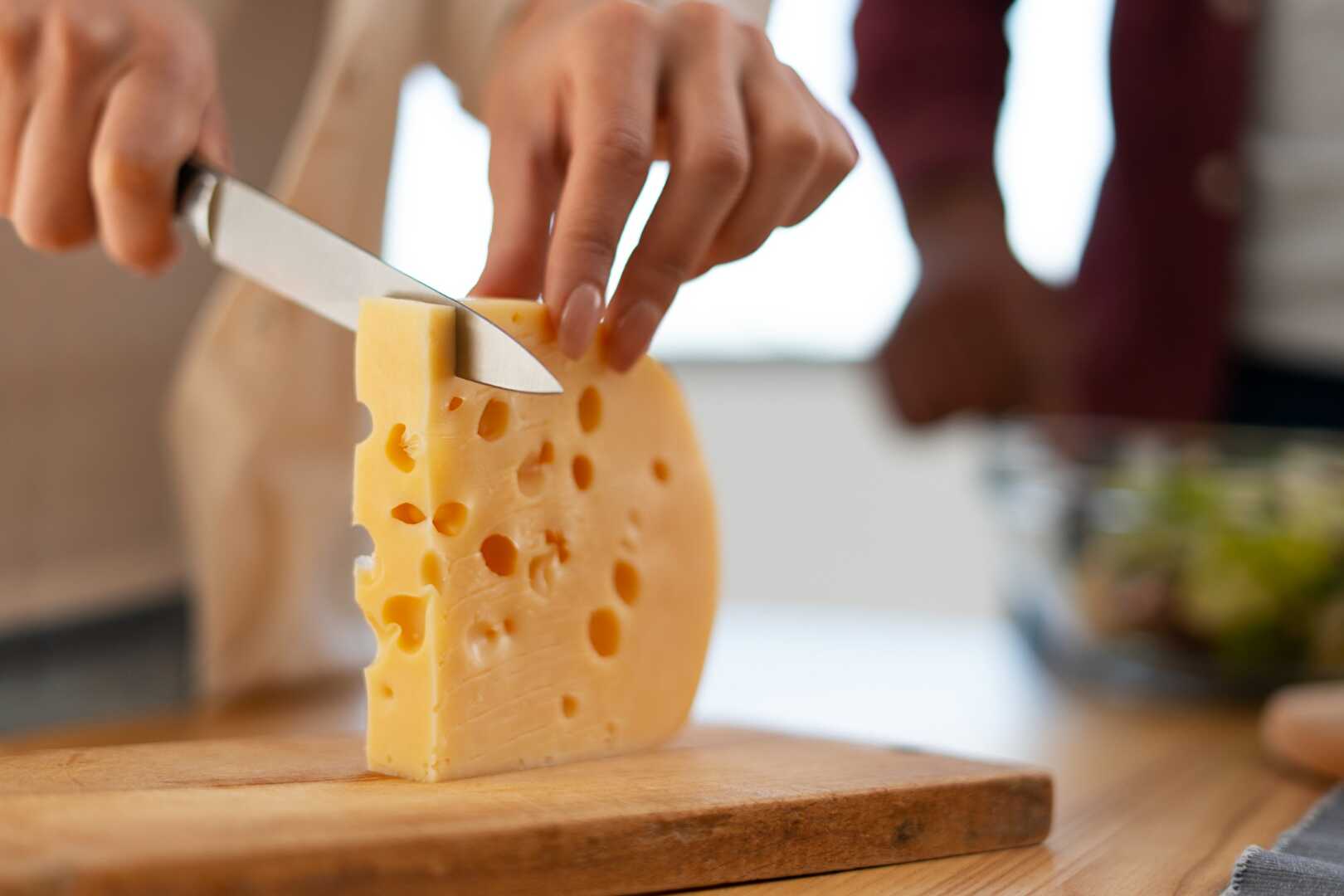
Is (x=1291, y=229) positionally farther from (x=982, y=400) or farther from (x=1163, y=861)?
(x=1163, y=861)

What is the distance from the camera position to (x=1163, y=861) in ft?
2.50

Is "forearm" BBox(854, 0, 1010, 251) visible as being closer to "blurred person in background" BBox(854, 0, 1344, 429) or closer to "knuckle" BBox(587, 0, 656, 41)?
"blurred person in background" BBox(854, 0, 1344, 429)

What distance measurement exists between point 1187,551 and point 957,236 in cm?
43

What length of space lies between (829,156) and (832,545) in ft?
9.19

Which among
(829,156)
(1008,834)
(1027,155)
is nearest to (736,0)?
(829,156)

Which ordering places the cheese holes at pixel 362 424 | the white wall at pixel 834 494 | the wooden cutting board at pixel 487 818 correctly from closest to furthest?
1. the wooden cutting board at pixel 487 818
2. the cheese holes at pixel 362 424
3. the white wall at pixel 834 494

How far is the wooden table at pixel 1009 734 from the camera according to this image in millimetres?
734

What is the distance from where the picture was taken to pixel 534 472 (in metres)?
0.76

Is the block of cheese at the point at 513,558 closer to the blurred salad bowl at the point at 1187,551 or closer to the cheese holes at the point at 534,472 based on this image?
the cheese holes at the point at 534,472

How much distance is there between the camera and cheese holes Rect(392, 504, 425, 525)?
719 mm

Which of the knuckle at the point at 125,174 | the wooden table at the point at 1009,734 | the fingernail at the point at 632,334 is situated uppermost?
the knuckle at the point at 125,174

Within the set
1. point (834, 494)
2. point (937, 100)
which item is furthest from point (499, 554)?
point (834, 494)

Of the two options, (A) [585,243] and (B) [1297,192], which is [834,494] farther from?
(A) [585,243]

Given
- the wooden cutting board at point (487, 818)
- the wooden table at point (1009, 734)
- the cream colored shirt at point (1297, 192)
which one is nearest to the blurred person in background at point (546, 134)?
the wooden cutting board at point (487, 818)
